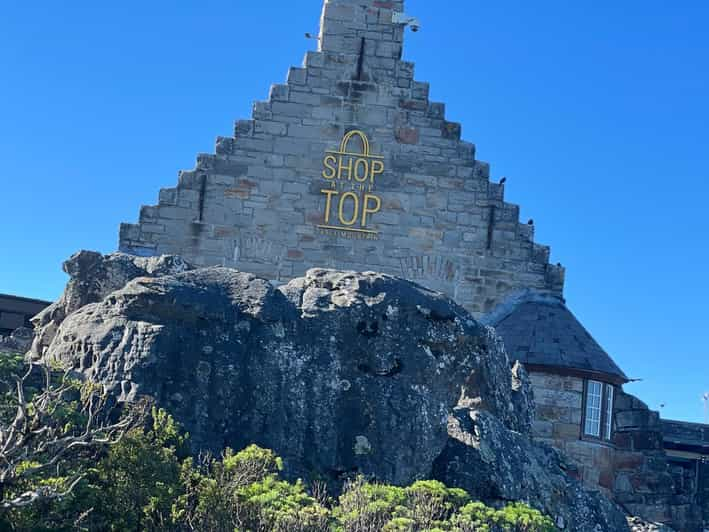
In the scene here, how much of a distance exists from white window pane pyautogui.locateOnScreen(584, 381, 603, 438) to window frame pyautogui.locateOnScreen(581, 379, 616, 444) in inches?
0.7

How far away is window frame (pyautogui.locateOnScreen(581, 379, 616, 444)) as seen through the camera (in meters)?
20.2

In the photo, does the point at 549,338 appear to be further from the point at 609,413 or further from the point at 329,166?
the point at 329,166

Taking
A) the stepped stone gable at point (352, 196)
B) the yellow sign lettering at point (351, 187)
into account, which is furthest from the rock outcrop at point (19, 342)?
the yellow sign lettering at point (351, 187)

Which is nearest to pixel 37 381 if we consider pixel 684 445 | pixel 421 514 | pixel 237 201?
pixel 421 514

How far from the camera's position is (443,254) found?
22.4 m

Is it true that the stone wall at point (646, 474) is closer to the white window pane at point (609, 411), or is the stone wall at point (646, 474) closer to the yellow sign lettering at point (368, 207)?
the white window pane at point (609, 411)

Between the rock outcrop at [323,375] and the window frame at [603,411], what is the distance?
8049mm

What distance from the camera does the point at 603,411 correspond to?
2044cm

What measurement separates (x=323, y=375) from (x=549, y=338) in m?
9.97

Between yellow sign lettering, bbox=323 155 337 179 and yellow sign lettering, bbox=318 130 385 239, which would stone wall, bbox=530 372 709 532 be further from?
yellow sign lettering, bbox=323 155 337 179

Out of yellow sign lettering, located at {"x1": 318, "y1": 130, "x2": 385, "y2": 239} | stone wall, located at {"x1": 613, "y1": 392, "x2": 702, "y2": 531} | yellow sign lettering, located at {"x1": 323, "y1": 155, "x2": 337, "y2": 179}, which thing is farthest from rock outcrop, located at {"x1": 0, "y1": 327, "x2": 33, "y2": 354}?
stone wall, located at {"x1": 613, "y1": 392, "x2": 702, "y2": 531}

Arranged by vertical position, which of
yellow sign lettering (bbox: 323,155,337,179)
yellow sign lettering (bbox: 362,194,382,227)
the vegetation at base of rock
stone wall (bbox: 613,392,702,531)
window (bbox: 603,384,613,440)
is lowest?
the vegetation at base of rock

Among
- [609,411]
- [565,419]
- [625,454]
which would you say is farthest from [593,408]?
[625,454]

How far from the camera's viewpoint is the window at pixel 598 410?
20297 mm
